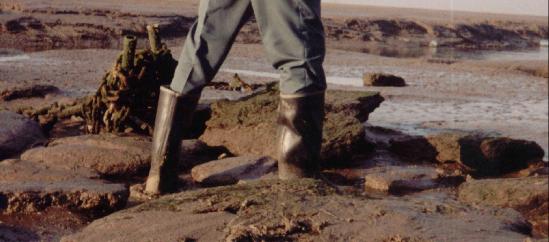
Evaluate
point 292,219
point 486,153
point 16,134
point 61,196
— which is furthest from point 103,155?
point 486,153

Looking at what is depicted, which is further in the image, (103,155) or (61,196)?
(103,155)

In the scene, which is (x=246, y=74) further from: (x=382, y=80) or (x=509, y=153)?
(x=509, y=153)

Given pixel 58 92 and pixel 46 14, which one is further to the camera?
pixel 46 14

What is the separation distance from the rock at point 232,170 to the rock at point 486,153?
1293 mm

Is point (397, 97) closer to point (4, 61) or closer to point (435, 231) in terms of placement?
point (4, 61)

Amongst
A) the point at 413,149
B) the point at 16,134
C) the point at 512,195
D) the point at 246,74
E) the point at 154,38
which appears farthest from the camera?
the point at 246,74

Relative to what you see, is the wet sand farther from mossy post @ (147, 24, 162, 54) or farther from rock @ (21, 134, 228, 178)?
rock @ (21, 134, 228, 178)

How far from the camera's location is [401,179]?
3502mm

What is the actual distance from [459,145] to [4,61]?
6.44 meters

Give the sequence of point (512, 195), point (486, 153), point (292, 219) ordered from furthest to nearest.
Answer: point (486, 153) < point (512, 195) < point (292, 219)

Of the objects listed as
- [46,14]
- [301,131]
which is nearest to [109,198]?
[301,131]

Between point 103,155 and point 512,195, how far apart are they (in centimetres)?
184

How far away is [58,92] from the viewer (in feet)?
20.6

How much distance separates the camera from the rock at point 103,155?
3244mm
